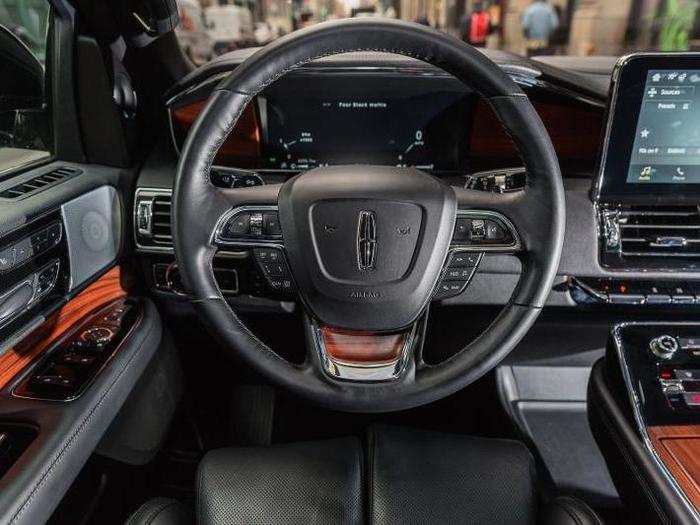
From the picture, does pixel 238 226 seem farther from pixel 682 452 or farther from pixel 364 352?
pixel 682 452

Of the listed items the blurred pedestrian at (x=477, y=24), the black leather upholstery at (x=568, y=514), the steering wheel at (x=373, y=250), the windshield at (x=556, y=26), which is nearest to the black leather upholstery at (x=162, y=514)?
the steering wheel at (x=373, y=250)

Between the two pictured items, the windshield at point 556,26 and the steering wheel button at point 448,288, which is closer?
the steering wheel button at point 448,288

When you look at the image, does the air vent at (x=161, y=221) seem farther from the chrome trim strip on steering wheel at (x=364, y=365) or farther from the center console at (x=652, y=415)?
the center console at (x=652, y=415)

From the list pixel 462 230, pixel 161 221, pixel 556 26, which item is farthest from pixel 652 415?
pixel 556 26

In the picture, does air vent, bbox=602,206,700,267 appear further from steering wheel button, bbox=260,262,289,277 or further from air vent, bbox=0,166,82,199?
air vent, bbox=0,166,82,199

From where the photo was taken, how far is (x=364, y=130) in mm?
1497

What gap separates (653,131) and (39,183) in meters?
1.29

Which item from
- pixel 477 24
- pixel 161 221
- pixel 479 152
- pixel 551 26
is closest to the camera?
pixel 161 221

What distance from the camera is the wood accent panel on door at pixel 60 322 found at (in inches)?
46.3

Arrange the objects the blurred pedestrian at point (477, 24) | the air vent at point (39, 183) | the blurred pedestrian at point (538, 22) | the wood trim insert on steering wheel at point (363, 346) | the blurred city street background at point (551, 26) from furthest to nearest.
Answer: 1. the blurred city street background at point (551, 26)
2. the blurred pedestrian at point (538, 22)
3. the blurred pedestrian at point (477, 24)
4. the air vent at point (39, 183)
5. the wood trim insert on steering wheel at point (363, 346)

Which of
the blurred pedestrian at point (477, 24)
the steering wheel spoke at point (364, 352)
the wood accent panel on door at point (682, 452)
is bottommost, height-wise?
the wood accent panel on door at point (682, 452)

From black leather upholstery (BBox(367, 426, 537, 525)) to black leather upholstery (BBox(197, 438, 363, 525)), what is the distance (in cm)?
5

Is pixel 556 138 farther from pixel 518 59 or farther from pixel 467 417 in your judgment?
pixel 467 417

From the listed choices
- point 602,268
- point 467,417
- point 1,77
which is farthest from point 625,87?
point 1,77
